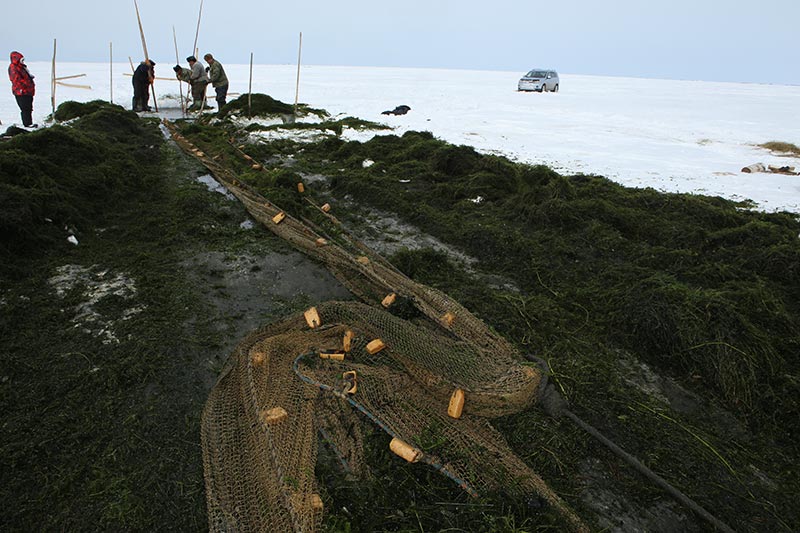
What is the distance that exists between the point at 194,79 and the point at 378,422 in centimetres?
1406

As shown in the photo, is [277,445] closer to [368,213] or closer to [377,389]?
[377,389]

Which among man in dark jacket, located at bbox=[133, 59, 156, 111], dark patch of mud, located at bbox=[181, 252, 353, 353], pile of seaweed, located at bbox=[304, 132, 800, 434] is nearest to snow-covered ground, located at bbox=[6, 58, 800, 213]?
man in dark jacket, located at bbox=[133, 59, 156, 111]

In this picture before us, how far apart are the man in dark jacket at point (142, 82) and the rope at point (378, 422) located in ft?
46.4

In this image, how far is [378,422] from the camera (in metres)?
2.28

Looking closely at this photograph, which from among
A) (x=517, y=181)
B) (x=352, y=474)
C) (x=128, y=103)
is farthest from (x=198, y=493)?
(x=128, y=103)

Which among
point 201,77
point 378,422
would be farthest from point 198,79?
point 378,422

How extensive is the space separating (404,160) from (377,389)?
6.11 metres

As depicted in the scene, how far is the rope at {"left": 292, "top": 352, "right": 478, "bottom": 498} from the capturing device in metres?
2.01

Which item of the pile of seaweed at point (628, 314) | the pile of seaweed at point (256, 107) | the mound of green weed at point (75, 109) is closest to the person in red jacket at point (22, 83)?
the mound of green weed at point (75, 109)

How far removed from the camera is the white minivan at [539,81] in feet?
77.9

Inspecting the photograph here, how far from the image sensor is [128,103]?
1560cm

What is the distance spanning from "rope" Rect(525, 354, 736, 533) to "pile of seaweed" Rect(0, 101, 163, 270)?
4417 mm

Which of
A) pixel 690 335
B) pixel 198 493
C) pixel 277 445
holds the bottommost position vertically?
pixel 198 493

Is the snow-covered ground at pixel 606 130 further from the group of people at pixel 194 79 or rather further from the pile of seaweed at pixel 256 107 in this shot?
the pile of seaweed at pixel 256 107
